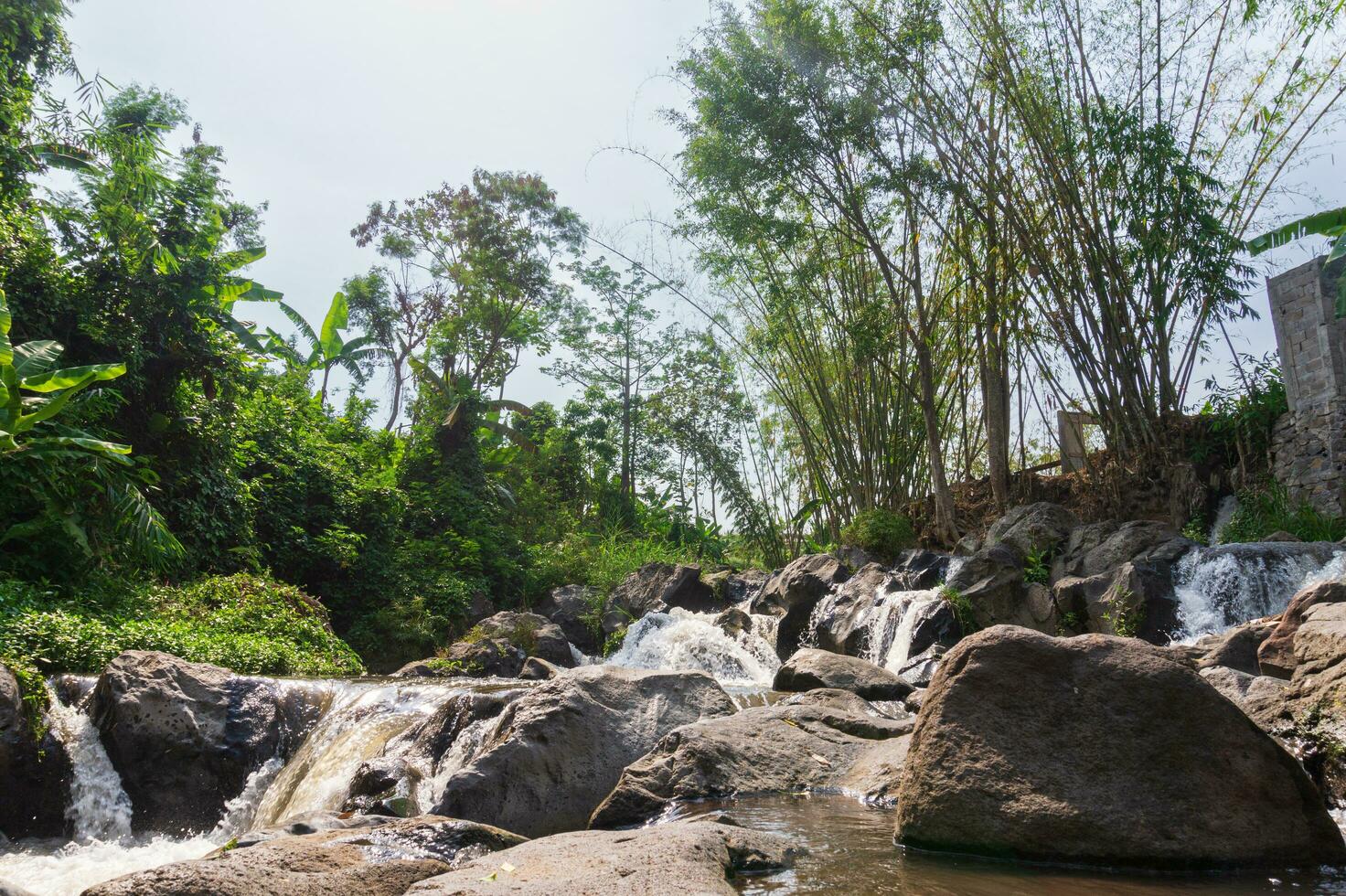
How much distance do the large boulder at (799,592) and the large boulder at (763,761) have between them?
5.60 meters

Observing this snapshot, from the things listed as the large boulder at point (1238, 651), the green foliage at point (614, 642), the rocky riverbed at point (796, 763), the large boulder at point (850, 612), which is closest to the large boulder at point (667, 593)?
the green foliage at point (614, 642)

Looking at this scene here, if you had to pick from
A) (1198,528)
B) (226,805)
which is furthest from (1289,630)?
(226,805)

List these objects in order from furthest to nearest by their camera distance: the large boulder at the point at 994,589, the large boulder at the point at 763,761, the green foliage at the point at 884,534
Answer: the green foliage at the point at 884,534, the large boulder at the point at 994,589, the large boulder at the point at 763,761

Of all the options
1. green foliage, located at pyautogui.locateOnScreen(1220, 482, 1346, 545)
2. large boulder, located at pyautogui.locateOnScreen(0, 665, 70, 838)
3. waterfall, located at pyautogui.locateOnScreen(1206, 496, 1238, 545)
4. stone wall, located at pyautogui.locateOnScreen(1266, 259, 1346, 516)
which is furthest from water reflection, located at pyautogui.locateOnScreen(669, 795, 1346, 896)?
waterfall, located at pyautogui.locateOnScreen(1206, 496, 1238, 545)

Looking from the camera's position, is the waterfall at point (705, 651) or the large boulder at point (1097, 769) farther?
the waterfall at point (705, 651)

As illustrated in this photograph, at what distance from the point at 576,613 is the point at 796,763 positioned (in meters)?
9.36

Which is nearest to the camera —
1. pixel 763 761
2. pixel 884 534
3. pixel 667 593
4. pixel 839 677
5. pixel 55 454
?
pixel 763 761

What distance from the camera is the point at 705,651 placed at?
408 inches

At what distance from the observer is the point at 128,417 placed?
971cm

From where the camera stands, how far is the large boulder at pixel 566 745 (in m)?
4.39

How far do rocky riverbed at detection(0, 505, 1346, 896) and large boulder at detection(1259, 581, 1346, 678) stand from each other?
3 centimetres

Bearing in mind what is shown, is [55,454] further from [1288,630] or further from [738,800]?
[1288,630]

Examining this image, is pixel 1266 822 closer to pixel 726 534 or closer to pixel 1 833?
pixel 1 833

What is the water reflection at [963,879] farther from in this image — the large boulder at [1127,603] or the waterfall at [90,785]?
the large boulder at [1127,603]
